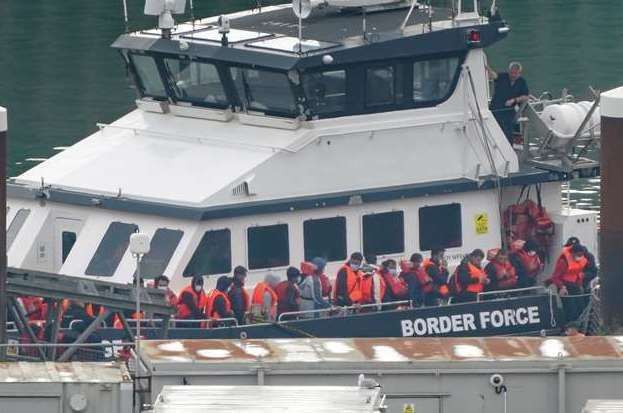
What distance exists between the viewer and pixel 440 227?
986 inches

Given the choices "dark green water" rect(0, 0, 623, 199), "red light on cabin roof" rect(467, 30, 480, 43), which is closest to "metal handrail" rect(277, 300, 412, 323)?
"red light on cabin roof" rect(467, 30, 480, 43)

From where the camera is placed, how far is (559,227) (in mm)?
25828

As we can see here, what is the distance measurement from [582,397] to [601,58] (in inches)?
1179

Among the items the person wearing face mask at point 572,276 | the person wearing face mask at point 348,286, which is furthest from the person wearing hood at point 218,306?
the person wearing face mask at point 572,276

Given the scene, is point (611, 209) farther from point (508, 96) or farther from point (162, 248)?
point (162, 248)

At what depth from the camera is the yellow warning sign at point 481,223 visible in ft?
82.8

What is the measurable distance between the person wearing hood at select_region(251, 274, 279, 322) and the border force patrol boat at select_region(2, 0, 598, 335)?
468mm

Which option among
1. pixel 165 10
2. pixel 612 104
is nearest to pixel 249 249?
pixel 165 10

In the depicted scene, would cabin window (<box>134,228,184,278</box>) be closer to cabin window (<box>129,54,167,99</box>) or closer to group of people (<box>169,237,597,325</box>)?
group of people (<box>169,237,597,325</box>)

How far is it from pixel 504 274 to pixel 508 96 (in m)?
2.49

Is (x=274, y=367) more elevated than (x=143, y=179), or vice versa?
(x=143, y=179)

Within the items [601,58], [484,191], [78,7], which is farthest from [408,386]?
[78,7]

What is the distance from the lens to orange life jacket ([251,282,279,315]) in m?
23.3

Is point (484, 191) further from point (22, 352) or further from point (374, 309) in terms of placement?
point (22, 352)
